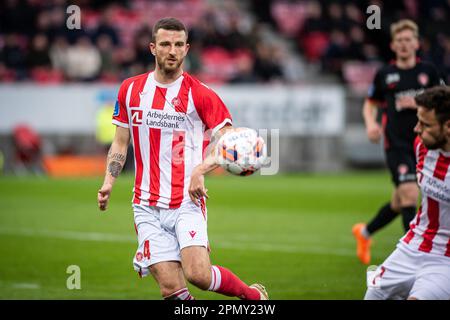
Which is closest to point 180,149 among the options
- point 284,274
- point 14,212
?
point 284,274

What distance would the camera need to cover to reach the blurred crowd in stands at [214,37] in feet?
69.7

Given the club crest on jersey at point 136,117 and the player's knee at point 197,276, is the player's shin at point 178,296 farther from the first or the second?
the club crest on jersey at point 136,117

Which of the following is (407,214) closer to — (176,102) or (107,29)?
(176,102)

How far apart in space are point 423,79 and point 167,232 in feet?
13.8

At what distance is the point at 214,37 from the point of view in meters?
23.5

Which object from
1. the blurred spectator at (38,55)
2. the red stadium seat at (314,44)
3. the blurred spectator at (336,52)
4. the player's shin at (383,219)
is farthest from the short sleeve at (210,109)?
Result: the red stadium seat at (314,44)

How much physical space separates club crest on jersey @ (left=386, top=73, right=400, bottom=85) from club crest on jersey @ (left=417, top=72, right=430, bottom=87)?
227 mm

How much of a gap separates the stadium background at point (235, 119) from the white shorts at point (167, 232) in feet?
9.61

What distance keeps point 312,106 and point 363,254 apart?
37.3 feet

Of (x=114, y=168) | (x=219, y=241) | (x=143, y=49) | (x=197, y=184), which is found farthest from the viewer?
(x=143, y=49)

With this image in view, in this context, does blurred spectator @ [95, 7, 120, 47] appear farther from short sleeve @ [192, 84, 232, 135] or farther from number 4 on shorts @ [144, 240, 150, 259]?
number 4 on shorts @ [144, 240, 150, 259]

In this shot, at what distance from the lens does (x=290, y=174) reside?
21453 mm

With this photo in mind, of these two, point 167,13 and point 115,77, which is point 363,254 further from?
point 167,13

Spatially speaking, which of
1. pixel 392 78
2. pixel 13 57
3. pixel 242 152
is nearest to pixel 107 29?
pixel 13 57
